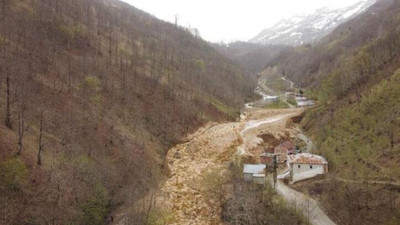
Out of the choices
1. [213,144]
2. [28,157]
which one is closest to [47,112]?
[28,157]

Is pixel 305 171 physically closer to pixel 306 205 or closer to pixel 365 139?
pixel 306 205

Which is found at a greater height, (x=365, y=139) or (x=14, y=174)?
(x=365, y=139)

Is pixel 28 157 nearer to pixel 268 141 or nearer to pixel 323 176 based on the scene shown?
pixel 323 176

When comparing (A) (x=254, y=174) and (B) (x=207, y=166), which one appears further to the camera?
(B) (x=207, y=166)

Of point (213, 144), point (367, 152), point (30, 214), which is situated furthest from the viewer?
point (213, 144)

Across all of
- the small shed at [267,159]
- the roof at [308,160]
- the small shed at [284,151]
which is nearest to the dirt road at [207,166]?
the roof at [308,160]

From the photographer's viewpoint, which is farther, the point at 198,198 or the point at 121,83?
the point at 121,83

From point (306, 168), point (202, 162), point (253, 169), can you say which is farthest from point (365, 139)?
point (202, 162)
